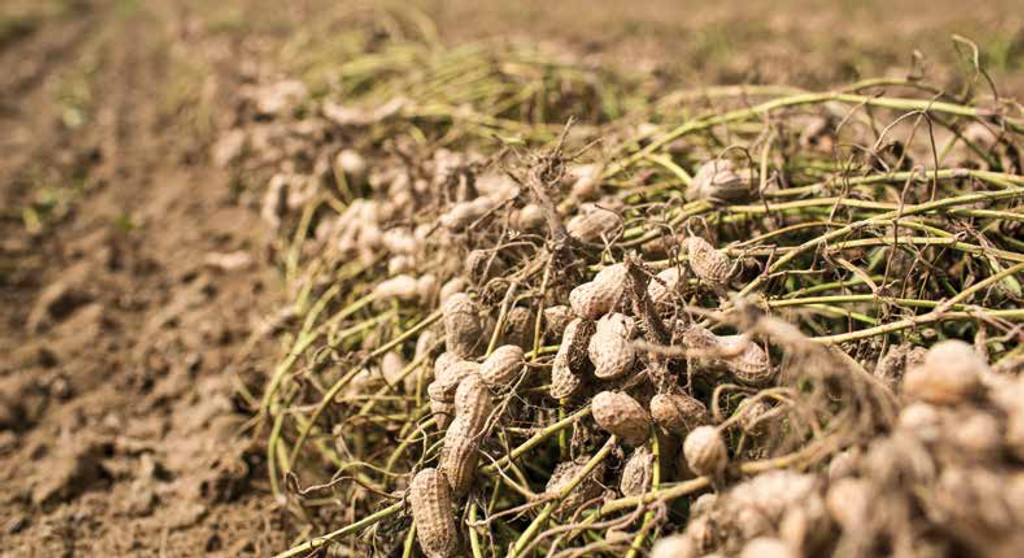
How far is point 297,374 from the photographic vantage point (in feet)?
7.35

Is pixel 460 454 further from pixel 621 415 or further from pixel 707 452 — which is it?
pixel 707 452

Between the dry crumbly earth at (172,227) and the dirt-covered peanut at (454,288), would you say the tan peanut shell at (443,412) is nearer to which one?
the dirt-covered peanut at (454,288)

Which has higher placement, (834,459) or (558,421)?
(834,459)

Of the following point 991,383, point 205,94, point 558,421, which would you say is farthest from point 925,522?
point 205,94

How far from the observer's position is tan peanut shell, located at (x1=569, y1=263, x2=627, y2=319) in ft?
5.51

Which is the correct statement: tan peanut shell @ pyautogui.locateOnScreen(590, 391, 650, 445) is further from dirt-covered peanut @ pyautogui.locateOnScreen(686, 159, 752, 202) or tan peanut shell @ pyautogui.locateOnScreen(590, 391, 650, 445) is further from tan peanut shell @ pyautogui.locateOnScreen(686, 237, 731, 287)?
dirt-covered peanut @ pyautogui.locateOnScreen(686, 159, 752, 202)

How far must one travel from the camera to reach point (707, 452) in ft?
4.33

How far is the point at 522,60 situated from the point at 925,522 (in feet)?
9.53

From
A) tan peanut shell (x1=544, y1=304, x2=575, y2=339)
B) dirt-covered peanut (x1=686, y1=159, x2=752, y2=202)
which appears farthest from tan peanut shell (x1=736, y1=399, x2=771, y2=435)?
dirt-covered peanut (x1=686, y1=159, x2=752, y2=202)

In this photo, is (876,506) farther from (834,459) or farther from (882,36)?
(882,36)

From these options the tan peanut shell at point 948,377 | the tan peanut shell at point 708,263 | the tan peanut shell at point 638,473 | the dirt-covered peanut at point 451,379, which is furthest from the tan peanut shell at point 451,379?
the tan peanut shell at point 948,377

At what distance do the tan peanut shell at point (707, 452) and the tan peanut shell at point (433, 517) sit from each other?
0.59 meters

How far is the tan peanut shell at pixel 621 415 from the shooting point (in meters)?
1.54

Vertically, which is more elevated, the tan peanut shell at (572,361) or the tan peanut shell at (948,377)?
the tan peanut shell at (948,377)
